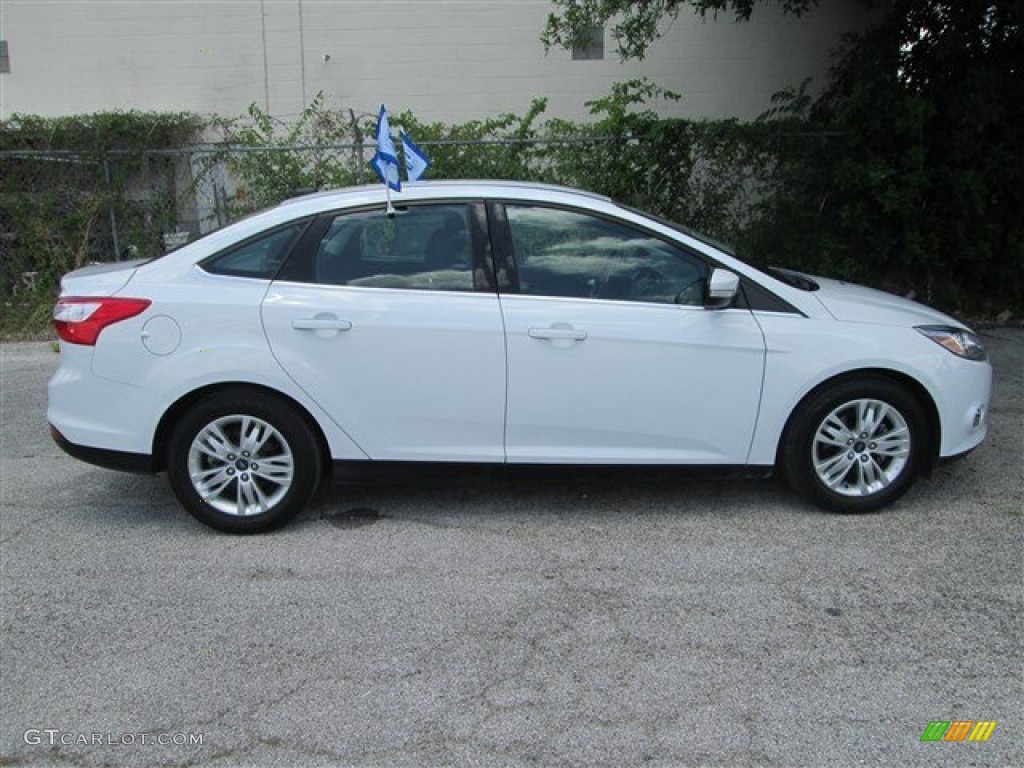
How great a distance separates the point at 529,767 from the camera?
282 cm

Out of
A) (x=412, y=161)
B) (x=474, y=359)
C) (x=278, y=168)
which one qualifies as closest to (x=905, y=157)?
(x=412, y=161)

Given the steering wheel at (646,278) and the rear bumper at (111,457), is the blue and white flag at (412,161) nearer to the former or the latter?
the steering wheel at (646,278)

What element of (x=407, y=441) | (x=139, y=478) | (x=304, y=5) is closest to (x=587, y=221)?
(x=407, y=441)

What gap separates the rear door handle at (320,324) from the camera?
4.38 metres

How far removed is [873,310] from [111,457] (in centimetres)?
399

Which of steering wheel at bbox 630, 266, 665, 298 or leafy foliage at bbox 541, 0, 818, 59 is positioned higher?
leafy foliage at bbox 541, 0, 818, 59

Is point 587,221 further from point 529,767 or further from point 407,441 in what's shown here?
point 529,767

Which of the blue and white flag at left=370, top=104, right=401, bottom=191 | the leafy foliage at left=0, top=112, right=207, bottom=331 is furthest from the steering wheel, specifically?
the leafy foliage at left=0, top=112, right=207, bottom=331

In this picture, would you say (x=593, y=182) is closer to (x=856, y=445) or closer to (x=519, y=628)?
(x=856, y=445)

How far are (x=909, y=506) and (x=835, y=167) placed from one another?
5265 millimetres

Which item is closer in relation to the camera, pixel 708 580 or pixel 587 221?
pixel 708 580

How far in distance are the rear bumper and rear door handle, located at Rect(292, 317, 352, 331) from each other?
103 cm

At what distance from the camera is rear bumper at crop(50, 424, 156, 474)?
4.49 meters

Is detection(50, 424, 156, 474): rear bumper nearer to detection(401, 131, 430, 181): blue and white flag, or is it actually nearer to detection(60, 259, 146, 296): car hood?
detection(60, 259, 146, 296): car hood
